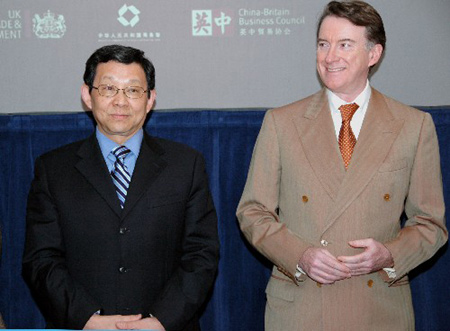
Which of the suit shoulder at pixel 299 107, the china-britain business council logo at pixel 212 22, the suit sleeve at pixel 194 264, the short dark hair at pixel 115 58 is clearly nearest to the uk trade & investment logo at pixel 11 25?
the china-britain business council logo at pixel 212 22

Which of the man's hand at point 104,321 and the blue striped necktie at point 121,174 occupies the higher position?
the blue striped necktie at point 121,174

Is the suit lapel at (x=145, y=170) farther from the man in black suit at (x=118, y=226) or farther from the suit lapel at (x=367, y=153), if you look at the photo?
the suit lapel at (x=367, y=153)

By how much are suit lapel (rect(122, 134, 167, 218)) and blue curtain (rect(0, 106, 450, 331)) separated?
0.89m

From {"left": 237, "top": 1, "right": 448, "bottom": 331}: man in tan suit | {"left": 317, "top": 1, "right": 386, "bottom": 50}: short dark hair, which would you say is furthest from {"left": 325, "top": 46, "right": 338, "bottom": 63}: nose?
{"left": 317, "top": 1, "right": 386, "bottom": 50}: short dark hair

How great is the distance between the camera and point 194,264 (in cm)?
252

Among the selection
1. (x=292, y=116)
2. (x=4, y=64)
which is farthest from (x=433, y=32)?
(x=4, y=64)

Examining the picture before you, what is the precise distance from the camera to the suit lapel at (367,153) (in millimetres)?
2475

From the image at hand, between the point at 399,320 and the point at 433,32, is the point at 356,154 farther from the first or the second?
the point at 433,32

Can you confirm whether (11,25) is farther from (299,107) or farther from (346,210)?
(346,210)

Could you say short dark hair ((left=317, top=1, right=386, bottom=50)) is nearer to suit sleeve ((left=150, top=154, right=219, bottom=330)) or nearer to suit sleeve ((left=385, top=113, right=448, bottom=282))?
suit sleeve ((left=385, top=113, right=448, bottom=282))

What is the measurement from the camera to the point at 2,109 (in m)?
3.82

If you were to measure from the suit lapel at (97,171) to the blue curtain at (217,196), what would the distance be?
3.13ft

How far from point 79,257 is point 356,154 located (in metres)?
1.11

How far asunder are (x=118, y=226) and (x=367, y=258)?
0.91m
